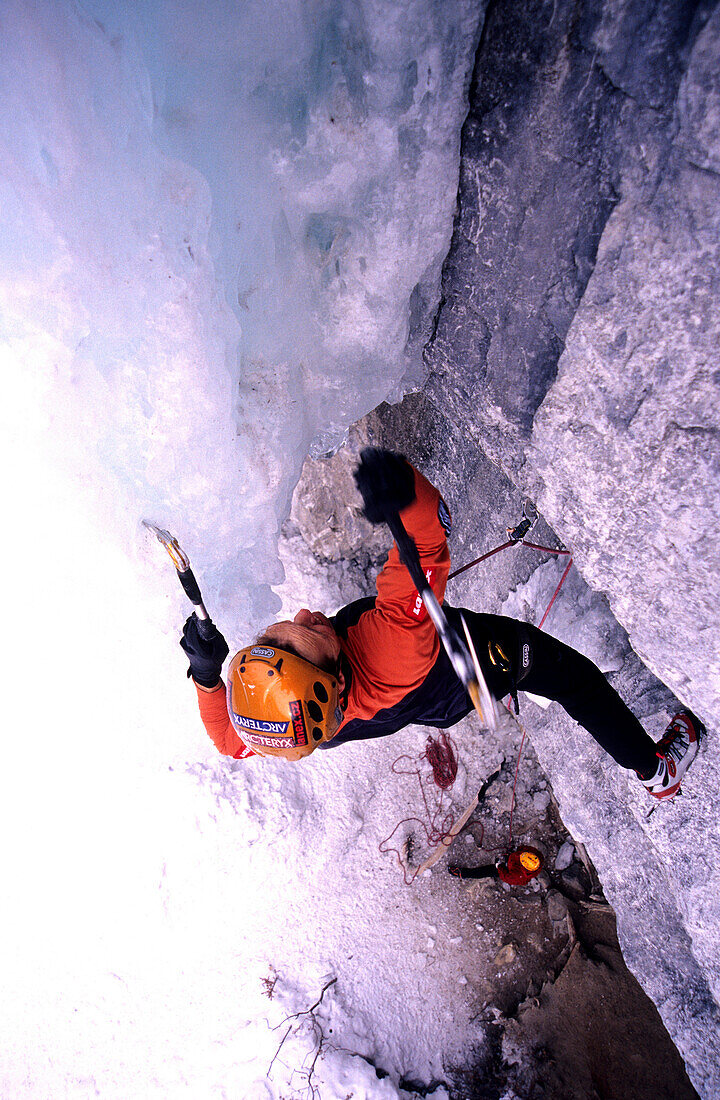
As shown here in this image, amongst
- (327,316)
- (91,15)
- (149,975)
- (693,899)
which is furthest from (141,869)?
(91,15)

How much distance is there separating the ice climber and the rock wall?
1.06ft

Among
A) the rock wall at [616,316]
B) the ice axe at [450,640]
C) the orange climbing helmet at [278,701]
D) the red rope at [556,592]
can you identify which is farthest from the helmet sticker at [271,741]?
the red rope at [556,592]

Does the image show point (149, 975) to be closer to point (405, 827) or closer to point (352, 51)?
point (405, 827)

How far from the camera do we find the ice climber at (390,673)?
170 cm

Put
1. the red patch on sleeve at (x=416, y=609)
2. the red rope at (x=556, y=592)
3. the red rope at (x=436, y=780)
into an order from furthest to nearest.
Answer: the red rope at (x=436, y=780) → the red rope at (x=556, y=592) → the red patch on sleeve at (x=416, y=609)

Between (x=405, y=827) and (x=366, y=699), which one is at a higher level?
(x=366, y=699)

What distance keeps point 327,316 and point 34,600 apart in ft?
5.39

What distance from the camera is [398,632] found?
190 centimetres

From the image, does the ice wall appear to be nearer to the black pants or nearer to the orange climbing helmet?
the orange climbing helmet

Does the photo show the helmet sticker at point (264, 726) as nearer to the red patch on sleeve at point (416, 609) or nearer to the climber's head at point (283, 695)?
the climber's head at point (283, 695)

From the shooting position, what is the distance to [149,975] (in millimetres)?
2830

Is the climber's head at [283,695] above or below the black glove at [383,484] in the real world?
below

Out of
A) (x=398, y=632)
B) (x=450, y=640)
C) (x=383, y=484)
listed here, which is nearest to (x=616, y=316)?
(x=383, y=484)

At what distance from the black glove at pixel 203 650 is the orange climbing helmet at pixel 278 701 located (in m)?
Answer: 0.27
